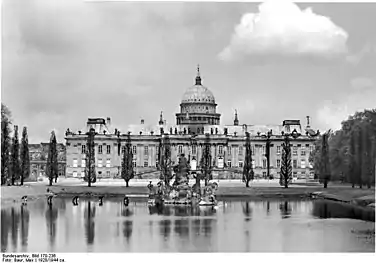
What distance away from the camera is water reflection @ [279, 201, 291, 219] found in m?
30.8

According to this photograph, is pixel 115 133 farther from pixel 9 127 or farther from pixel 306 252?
pixel 306 252

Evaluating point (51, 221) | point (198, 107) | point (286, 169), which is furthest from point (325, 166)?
point (198, 107)

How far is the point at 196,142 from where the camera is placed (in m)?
82.5

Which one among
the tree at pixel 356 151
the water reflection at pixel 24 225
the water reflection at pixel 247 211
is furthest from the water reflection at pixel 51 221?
the tree at pixel 356 151

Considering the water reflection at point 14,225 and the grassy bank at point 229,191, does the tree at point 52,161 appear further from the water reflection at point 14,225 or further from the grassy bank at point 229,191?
the water reflection at point 14,225

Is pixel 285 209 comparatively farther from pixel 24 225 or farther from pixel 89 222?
pixel 24 225

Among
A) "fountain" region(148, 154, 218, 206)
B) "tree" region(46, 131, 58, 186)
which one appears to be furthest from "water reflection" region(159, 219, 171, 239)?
"tree" region(46, 131, 58, 186)

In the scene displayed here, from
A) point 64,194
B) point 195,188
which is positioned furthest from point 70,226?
point 64,194

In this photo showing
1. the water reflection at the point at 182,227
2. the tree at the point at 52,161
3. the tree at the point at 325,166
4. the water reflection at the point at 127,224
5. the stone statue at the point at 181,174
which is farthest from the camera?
the tree at the point at 52,161

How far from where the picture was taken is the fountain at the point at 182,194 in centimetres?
3716

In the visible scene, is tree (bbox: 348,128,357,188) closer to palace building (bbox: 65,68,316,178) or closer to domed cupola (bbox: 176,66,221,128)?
palace building (bbox: 65,68,316,178)

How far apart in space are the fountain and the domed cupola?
4492 cm

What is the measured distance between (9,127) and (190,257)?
20266mm

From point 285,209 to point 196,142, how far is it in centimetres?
4885
